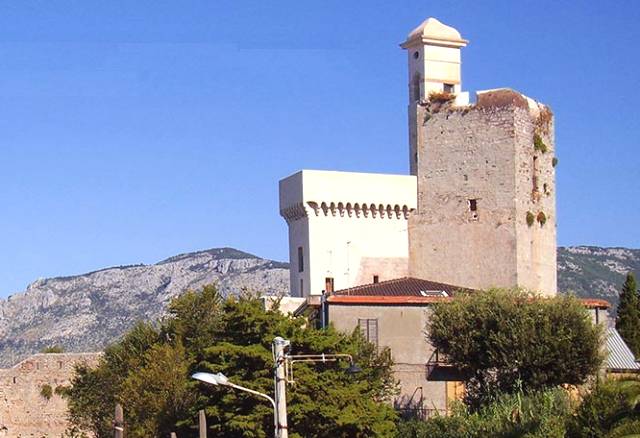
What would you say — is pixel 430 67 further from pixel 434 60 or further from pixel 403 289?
Answer: pixel 403 289

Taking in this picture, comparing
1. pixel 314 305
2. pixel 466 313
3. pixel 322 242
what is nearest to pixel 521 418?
pixel 466 313

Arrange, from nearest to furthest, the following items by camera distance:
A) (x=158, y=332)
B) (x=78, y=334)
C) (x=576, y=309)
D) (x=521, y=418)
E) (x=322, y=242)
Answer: (x=521, y=418)
(x=576, y=309)
(x=322, y=242)
(x=158, y=332)
(x=78, y=334)

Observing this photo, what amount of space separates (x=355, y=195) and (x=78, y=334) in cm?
8041

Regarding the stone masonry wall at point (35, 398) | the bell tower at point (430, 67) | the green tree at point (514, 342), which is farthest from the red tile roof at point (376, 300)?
the stone masonry wall at point (35, 398)

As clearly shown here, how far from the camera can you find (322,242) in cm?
5538

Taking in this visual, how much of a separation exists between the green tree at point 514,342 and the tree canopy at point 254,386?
263cm

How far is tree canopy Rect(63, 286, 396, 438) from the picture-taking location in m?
42.5

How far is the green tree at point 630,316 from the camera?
6262 cm

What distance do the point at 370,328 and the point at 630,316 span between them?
1832cm

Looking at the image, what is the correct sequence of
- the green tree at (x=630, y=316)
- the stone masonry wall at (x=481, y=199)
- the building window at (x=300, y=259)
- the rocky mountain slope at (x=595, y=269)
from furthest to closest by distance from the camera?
the rocky mountain slope at (x=595, y=269), the green tree at (x=630, y=316), the building window at (x=300, y=259), the stone masonry wall at (x=481, y=199)

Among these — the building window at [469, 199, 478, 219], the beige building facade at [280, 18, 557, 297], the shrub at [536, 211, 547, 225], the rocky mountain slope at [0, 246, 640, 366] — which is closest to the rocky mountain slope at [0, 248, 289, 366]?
the rocky mountain slope at [0, 246, 640, 366]

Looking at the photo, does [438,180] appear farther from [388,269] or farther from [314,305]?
[314,305]

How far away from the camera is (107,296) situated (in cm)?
14012

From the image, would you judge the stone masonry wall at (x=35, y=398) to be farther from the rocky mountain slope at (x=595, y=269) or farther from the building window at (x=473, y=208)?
the rocky mountain slope at (x=595, y=269)
